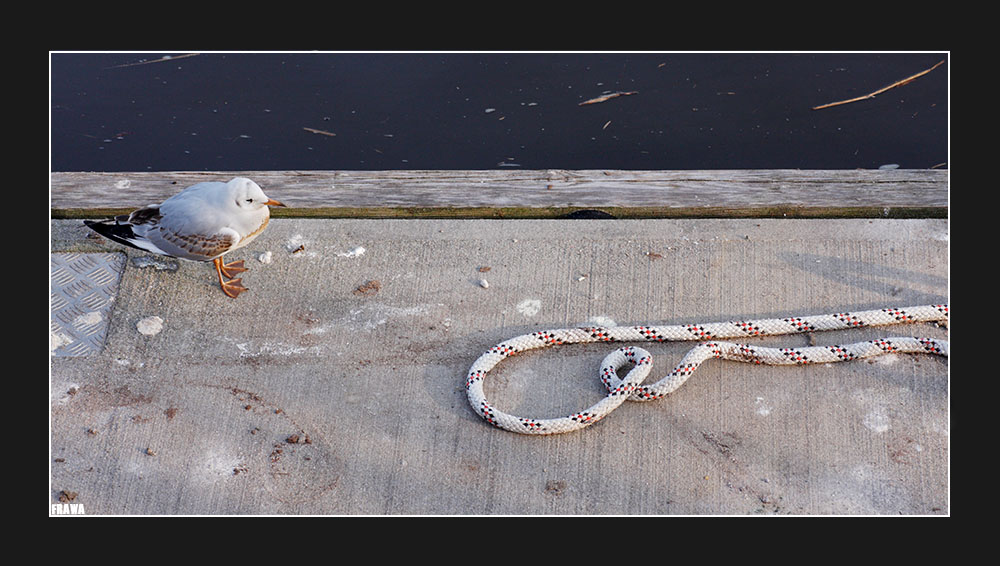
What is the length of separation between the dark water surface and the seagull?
1488mm

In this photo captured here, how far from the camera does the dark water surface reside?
23.3 feet

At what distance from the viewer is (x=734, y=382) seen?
206 inches

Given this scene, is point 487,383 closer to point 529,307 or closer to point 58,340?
point 529,307

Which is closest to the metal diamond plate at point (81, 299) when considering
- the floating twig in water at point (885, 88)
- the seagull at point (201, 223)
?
the seagull at point (201, 223)

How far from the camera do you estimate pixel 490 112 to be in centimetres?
742

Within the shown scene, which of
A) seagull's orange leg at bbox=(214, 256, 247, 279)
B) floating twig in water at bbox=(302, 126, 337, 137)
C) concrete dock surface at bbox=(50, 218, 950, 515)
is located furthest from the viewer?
floating twig in water at bbox=(302, 126, 337, 137)

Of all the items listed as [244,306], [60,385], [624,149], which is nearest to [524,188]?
[624,149]

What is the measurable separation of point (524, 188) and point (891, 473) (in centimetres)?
261

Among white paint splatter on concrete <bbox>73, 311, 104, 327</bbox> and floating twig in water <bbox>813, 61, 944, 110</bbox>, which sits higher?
floating twig in water <bbox>813, 61, 944, 110</bbox>

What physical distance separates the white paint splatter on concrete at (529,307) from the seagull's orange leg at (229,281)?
1431 millimetres

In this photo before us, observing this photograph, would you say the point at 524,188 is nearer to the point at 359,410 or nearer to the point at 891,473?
the point at 359,410

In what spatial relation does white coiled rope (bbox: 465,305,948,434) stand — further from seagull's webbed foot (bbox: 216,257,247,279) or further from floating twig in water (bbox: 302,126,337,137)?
floating twig in water (bbox: 302,126,337,137)

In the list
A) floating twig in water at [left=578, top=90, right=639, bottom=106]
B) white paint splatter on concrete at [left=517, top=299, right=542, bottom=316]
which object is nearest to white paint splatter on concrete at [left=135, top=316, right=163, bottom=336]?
white paint splatter on concrete at [left=517, top=299, right=542, bottom=316]

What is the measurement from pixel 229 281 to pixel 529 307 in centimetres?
157
